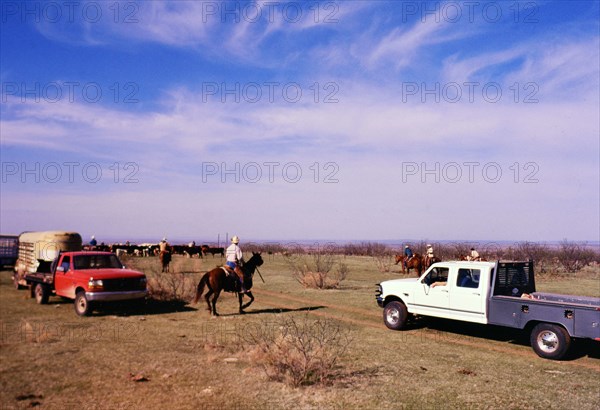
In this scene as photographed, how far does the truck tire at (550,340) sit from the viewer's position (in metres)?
10.0

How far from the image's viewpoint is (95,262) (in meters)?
16.2

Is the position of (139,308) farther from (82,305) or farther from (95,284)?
(95,284)

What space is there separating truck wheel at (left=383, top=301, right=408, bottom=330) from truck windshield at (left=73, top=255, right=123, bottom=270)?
30.3 feet

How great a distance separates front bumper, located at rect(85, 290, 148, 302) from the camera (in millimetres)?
14000

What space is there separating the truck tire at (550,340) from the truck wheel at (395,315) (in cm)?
341

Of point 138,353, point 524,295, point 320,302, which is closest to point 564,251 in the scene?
point 320,302

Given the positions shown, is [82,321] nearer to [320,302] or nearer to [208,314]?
[208,314]

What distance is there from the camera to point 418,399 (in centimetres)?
736

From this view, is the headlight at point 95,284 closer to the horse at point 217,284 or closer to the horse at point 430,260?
the horse at point 217,284

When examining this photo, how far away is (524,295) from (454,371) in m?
3.67

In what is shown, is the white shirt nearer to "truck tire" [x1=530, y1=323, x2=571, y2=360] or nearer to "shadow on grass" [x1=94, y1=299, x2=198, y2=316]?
"shadow on grass" [x1=94, y1=299, x2=198, y2=316]

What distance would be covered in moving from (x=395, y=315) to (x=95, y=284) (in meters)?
8.76

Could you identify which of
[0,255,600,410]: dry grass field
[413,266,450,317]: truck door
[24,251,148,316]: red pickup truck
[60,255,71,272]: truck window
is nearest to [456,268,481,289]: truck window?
[413,266,450,317]: truck door

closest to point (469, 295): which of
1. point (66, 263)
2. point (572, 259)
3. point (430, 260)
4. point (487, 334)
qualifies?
point (487, 334)
